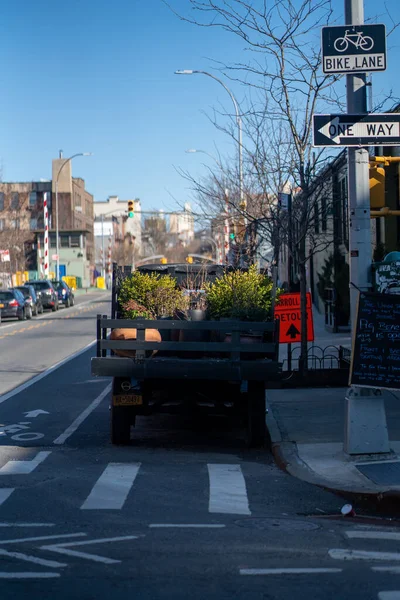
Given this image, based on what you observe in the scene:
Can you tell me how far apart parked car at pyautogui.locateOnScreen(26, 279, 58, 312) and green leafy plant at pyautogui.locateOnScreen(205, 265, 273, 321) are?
3876 cm

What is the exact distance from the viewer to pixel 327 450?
9.91m

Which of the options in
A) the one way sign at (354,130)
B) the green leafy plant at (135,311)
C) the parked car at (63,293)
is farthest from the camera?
the parked car at (63,293)

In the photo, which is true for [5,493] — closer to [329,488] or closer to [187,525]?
[187,525]

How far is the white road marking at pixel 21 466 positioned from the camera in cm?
912

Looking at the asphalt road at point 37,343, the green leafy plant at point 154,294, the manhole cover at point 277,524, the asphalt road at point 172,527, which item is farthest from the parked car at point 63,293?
the manhole cover at point 277,524

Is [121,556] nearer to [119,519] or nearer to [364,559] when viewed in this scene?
[119,519]

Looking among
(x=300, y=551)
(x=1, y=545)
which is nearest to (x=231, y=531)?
(x=300, y=551)

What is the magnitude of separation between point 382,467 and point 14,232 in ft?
161

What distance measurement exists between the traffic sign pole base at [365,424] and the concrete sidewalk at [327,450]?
11 centimetres

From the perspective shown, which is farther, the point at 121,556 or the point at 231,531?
the point at 231,531

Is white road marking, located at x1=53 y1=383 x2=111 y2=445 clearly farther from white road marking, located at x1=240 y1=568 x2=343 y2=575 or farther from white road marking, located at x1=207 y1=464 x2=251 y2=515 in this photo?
white road marking, located at x1=240 y1=568 x2=343 y2=575

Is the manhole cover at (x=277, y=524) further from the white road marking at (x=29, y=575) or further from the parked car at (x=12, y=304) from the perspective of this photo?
the parked car at (x=12, y=304)

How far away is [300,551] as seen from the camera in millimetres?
5988

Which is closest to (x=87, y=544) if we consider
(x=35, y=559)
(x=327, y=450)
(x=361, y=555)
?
(x=35, y=559)
